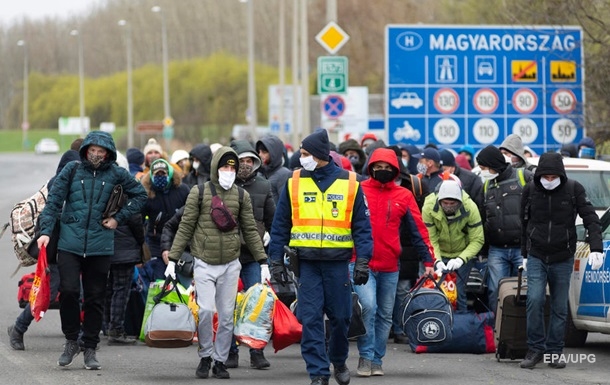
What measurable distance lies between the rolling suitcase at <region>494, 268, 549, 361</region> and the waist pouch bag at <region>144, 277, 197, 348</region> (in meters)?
2.69

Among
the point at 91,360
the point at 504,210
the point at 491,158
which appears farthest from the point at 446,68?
the point at 91,360

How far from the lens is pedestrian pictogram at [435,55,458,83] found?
26.7m

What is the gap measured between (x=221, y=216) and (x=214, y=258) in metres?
0.32

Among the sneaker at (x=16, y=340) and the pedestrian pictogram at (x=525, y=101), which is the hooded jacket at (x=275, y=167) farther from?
the pedestrian pictogram at (x=525, y=101)

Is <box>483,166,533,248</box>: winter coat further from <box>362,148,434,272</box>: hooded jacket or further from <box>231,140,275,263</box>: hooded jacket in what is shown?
<box>231,140,275,263</box>: hooded jacket

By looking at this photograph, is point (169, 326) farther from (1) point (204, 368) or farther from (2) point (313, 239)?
(2) point (313, 239)

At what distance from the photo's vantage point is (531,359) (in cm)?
1185

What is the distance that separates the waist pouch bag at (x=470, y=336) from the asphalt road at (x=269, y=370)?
0.39ft

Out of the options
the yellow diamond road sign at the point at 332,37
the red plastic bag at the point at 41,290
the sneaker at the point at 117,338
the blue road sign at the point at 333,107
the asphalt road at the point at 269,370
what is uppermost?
the yellow diamond road sign at the point at 332,37

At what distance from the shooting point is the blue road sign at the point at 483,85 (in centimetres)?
2641

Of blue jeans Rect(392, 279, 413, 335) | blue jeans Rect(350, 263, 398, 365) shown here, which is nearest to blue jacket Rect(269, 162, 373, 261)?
blue jeans Rect(350, 263, 398, 365)

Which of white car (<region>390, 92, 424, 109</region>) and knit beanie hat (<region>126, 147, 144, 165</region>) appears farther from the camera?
white car (<region>390, 92, 424, 109</region>)

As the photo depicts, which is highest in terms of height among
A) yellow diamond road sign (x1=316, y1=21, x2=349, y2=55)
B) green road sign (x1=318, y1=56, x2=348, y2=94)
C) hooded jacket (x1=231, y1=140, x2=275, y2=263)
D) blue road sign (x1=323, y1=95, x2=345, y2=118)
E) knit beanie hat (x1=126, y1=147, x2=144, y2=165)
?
A: yellow diamond road sign (x1=316, y1=21, x2=349, y2=55)

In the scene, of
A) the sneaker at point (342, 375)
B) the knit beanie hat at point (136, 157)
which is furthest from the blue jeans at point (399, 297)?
the knit beanie hat at point (136, 157)
